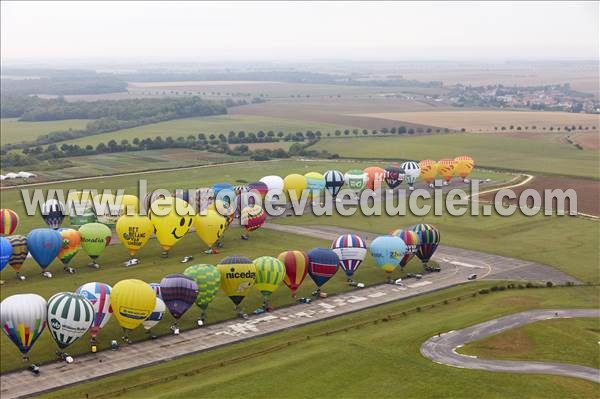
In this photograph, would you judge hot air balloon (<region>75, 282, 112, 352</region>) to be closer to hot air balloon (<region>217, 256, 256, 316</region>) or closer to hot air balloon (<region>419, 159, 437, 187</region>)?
hot air balloon (<region>217, 256, 256, 316</region>)

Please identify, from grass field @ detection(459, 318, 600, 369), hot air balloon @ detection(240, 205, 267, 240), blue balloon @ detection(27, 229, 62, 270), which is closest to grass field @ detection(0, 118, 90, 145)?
hot air balloon @ detection(240, 205, 267, 240)

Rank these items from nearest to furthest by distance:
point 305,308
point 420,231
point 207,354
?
point 207,354, point 305,308, point 420,231

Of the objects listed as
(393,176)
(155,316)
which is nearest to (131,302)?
(155,316)

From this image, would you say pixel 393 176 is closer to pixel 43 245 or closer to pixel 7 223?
pixel 7 223

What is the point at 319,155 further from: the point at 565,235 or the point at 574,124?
the point at 574,124

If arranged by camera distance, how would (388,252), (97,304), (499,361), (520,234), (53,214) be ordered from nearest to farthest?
(499,361) < (97,304) < (388,252) < (53,214) < (520,234)

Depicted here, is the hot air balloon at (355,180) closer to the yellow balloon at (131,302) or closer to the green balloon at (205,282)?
the green balloon at (205,282)

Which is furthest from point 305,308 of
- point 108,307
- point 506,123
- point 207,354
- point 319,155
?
point 506,123
